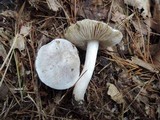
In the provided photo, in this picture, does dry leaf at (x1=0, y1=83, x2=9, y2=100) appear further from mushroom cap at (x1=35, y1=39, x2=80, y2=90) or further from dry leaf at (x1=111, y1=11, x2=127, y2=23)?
dry leaf at (x1=111, y1=11, x2=127, y2=23)

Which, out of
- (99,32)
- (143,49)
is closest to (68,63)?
(99,32)

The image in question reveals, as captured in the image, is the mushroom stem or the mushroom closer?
the mushroom

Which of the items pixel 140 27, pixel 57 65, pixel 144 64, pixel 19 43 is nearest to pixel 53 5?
pixel 19 43

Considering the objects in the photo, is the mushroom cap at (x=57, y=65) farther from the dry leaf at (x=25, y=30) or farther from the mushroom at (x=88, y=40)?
the dry leaf at (x=25, y=30)

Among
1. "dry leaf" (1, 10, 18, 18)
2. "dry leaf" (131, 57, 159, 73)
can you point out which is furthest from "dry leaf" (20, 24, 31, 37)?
"dry leaf" (131, 57, 159, 73)

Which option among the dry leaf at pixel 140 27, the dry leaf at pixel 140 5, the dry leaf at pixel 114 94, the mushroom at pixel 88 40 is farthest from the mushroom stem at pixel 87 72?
the dry leaf at pixel 140 5

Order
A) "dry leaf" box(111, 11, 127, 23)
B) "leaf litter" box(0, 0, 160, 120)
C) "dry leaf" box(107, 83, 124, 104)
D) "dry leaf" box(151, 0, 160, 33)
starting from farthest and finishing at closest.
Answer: "dry leaf" box(151, 0, 160, 33) < "dry leaf" box(111, 11, 127, 23) < "dry leaf" box(107, 83, 124, 104) < "leaf litter" box(0, 0, 160, 120)
